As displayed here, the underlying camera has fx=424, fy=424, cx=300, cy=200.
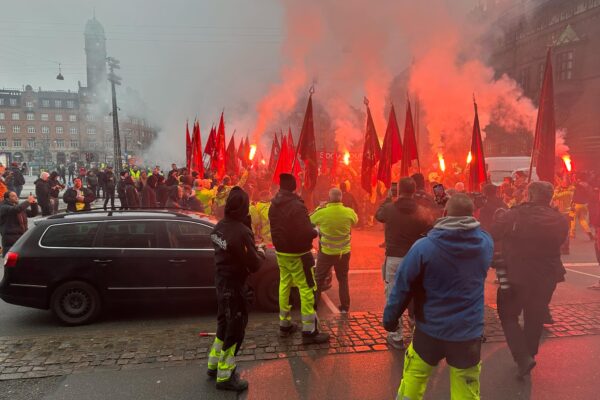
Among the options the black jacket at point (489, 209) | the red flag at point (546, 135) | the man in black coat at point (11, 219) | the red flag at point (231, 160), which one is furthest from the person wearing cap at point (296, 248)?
the red flag at point (231, 160)

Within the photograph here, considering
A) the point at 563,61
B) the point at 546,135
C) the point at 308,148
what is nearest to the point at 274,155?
the point at 308,148

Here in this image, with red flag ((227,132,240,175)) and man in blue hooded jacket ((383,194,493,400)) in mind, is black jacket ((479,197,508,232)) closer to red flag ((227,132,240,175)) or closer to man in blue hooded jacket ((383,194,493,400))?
man in blue hooded jacket ((383,194,493,400))

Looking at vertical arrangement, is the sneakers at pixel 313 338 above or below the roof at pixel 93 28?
below

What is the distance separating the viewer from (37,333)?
17.1 feet

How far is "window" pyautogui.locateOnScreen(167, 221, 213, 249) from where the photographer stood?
18.9 ft

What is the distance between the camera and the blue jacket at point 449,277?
2.63m

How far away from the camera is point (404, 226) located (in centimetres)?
462

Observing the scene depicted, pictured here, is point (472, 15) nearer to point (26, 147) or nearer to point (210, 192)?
point (210, 192)

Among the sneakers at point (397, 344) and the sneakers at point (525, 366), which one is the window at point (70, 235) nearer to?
the sneakers at point (397, 344)

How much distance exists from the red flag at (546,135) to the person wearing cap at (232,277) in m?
5.65

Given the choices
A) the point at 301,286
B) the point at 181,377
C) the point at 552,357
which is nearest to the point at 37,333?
the point at 181,377

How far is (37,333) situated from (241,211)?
3426 mm

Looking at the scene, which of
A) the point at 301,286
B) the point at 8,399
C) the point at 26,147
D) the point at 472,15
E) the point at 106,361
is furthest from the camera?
the point at 26,147

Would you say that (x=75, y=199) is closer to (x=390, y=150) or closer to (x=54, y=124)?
(x=390, y=150)
